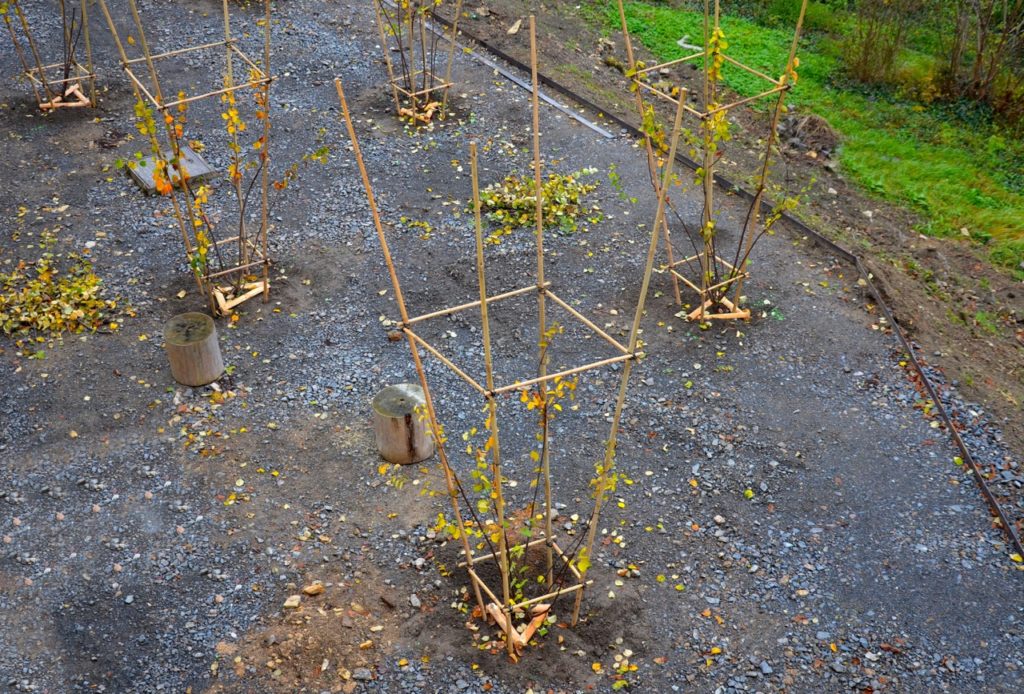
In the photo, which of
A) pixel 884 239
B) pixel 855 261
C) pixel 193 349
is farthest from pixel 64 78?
pixel 884 239

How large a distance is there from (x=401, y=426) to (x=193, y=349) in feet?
4.61

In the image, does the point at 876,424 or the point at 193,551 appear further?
the point at 876,424

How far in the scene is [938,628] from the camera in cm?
435

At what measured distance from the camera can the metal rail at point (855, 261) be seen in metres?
5.00

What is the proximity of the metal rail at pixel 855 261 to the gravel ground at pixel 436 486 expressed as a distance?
3.1 inches

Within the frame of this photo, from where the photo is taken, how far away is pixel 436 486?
502cm

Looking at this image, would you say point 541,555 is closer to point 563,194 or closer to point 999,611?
point 999,611

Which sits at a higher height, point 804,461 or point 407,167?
point 407,167

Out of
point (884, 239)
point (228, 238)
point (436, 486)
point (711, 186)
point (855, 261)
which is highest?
point (711, 186)

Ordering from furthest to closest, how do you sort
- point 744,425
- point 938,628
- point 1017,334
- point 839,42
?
point 839,42 → point 1017,334 → point 744,425 → point 938,628

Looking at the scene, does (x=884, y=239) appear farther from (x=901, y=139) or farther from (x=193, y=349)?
(x=193, y=349)

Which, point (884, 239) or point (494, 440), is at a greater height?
point (494, 440)

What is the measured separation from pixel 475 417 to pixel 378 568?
4.05ft

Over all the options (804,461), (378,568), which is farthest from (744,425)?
(378,568)
